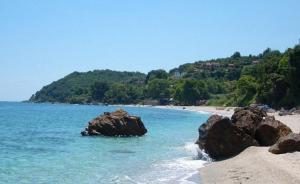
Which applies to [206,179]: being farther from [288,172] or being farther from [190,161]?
[190,161]

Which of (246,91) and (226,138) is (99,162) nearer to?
(226,138)

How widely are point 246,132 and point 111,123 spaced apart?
777 inches

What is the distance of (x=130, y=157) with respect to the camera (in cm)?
2867

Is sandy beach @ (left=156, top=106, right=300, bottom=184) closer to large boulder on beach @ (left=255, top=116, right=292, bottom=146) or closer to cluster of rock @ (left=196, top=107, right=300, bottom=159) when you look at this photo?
cluster of rock @ (left=196, top=107, right=300, bottom=159)

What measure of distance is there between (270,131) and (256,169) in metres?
6.90

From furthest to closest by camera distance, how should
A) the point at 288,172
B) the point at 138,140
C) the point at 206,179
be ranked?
the point at 138,140
the point at 206,179
the point at 288,172

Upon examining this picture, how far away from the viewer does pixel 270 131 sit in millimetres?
25719

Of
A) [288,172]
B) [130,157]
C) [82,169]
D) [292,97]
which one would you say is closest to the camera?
[288,172]

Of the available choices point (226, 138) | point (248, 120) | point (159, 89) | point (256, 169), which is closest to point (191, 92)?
point (159, 89)

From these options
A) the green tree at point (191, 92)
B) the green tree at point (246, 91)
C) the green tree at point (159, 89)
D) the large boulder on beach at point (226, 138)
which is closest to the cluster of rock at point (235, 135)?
the large boulder on beach at point (226, 138)

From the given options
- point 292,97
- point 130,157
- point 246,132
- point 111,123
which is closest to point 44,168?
point 130,157

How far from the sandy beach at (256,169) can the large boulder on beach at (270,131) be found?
204 centimetres

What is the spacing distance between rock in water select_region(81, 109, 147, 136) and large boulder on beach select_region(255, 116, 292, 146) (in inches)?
766

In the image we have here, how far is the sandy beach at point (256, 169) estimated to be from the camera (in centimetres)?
1716
